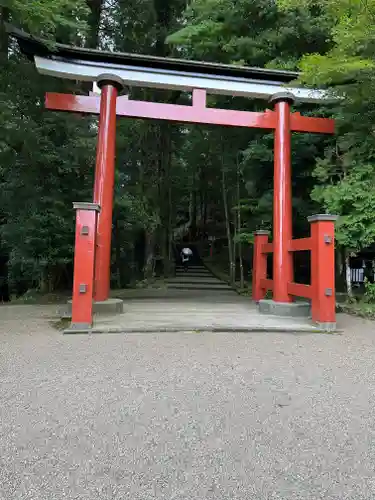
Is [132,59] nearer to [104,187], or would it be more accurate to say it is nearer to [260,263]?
[104,187]

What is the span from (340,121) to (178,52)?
686 cm

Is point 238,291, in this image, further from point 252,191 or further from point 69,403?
point 69,403

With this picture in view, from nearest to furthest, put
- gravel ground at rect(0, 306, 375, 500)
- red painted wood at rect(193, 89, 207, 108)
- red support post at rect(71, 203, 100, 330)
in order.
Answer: gravel ground at rect(0, 306, 375, 500), red support post at rect(71, 203, 100, 330), red painted wood at rect(193, 89, 207, 108)

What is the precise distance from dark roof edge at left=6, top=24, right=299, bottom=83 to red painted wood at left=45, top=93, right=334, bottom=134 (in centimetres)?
43

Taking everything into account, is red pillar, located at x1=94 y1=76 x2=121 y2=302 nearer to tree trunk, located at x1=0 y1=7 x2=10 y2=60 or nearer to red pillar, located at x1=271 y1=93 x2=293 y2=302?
tree trunk, located at x1=0 y1=7 x2=10 y2=60

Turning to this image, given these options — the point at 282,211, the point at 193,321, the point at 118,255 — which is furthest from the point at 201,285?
the point at 193,321

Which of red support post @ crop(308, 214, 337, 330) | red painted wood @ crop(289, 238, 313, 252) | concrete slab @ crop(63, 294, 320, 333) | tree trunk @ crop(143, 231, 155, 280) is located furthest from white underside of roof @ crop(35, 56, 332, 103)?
tree trunk @ crop(143, 231, 155, 280)

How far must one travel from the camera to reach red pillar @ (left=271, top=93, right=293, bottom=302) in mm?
5328

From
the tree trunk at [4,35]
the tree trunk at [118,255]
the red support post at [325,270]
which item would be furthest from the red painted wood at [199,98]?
the tree trunk at [118,255]

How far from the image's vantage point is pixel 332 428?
1.85 m

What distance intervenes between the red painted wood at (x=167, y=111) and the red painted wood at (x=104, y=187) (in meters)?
0.26

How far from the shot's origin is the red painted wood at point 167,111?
17.8 feet

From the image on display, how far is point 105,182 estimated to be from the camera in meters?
5.18

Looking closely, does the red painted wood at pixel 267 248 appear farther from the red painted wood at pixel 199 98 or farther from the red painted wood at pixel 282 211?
the red painted wood at pixel 199 98
